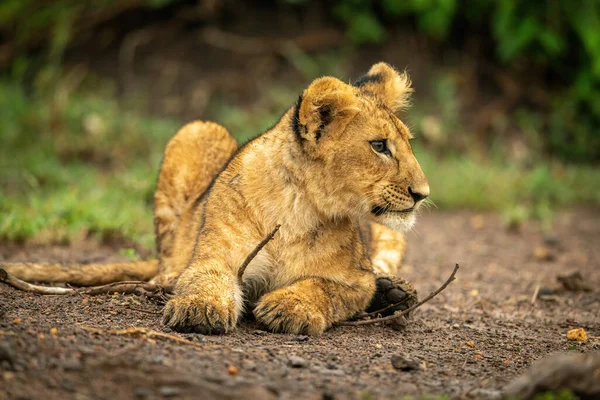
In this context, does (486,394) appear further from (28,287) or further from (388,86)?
(28,287)

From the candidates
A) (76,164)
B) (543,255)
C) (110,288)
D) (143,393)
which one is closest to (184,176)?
(110,288)

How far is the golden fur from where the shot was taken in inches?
173

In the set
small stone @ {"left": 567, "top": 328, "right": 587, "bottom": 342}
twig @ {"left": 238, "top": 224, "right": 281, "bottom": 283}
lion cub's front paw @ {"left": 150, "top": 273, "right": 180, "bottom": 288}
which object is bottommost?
small stone @ {"left": 567, "top": 328, "right": 587, "bottom": 342}

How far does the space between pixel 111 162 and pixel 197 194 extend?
4754 millimetres

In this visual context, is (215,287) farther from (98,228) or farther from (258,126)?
(258,126)

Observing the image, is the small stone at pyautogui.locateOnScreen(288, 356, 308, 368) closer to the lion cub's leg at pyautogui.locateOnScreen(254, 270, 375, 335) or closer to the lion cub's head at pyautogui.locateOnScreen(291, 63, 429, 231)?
the lion cub's leg at pyautogui.locateOnScreen(254, 270, 375, 335)

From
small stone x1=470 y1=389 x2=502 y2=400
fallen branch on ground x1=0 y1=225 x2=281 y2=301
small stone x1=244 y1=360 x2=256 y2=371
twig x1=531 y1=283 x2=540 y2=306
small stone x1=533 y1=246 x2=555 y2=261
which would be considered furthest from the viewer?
small stone x1=533 y1=246 x2=555 y2=261

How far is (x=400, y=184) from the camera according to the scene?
4.52m

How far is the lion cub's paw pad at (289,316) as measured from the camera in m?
4.26

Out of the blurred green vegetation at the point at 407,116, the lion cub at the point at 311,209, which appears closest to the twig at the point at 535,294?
the lion cub at the point at 311,209

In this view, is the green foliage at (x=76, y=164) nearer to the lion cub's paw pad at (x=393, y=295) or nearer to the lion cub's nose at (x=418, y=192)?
the lion cub's paw pad at (x=393, y=295)

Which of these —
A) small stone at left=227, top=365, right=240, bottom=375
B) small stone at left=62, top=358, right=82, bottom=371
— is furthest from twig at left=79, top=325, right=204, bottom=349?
small stone at left=62, top=358, right=82, bottom=371

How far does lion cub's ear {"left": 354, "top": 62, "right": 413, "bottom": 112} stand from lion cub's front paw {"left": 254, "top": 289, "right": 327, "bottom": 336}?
5.03 feet

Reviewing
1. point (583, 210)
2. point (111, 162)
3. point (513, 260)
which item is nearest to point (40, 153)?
point (111, 162)
